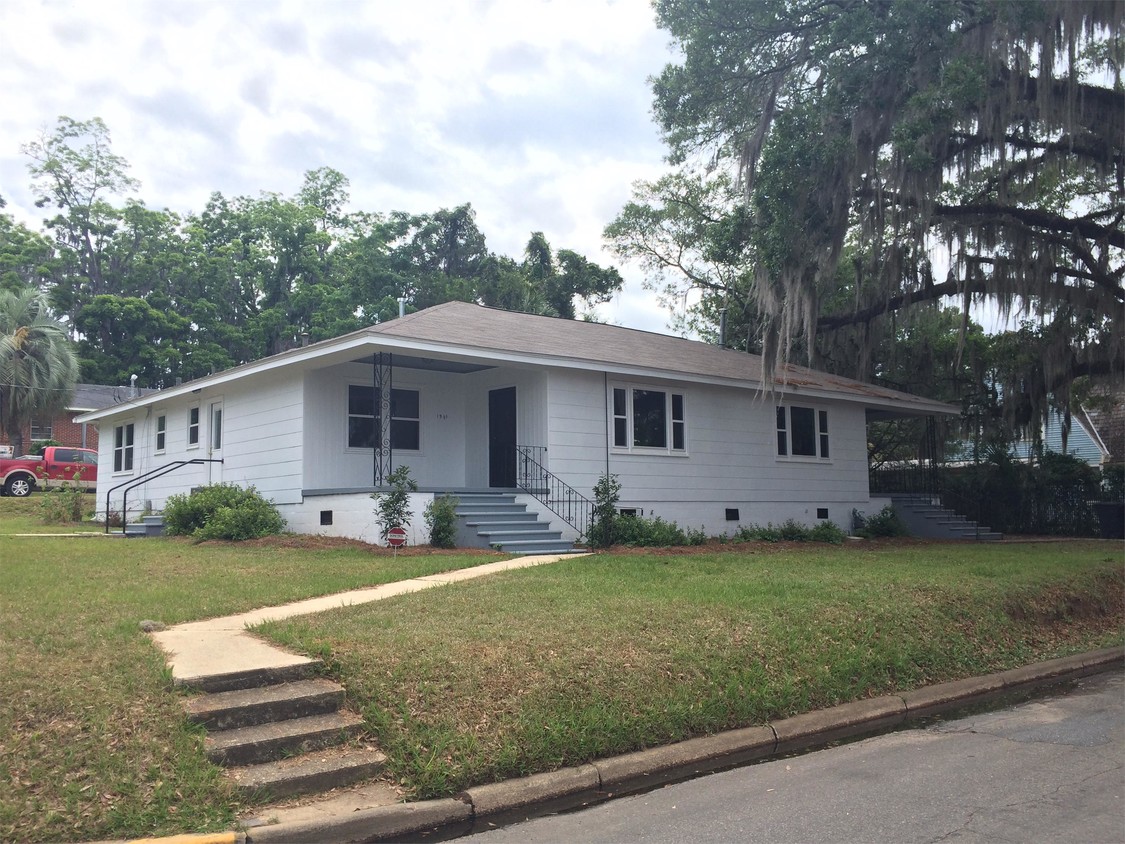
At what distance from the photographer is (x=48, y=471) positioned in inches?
1225

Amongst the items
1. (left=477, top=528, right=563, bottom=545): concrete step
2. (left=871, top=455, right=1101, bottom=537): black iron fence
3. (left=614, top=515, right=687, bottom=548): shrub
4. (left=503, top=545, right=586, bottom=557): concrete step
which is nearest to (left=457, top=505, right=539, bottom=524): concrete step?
(left=477, top=528, right=563, bottom=545): concrete step

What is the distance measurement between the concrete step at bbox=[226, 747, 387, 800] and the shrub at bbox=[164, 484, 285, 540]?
10735 millimetres

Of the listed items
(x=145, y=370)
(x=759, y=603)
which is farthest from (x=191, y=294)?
(x=759, y=603)

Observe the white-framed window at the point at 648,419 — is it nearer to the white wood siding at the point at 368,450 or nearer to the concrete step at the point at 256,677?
the white wood siding at the point at 368,450

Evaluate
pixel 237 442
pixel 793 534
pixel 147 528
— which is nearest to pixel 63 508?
pixel 147 528

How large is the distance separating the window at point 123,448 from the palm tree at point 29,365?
10680 millimetres

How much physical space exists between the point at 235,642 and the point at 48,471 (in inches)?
1090

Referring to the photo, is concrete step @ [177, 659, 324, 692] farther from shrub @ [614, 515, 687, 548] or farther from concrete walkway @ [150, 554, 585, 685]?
shrub @ [614, 515, 687, 548]

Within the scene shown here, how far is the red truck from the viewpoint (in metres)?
30.2

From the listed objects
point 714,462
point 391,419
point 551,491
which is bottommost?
point 551,491

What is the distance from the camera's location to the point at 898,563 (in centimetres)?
1355

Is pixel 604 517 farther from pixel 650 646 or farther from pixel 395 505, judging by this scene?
pixel 650 646

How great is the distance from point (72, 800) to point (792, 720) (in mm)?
4908

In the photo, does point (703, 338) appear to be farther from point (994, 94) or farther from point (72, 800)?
point (72, 800)
